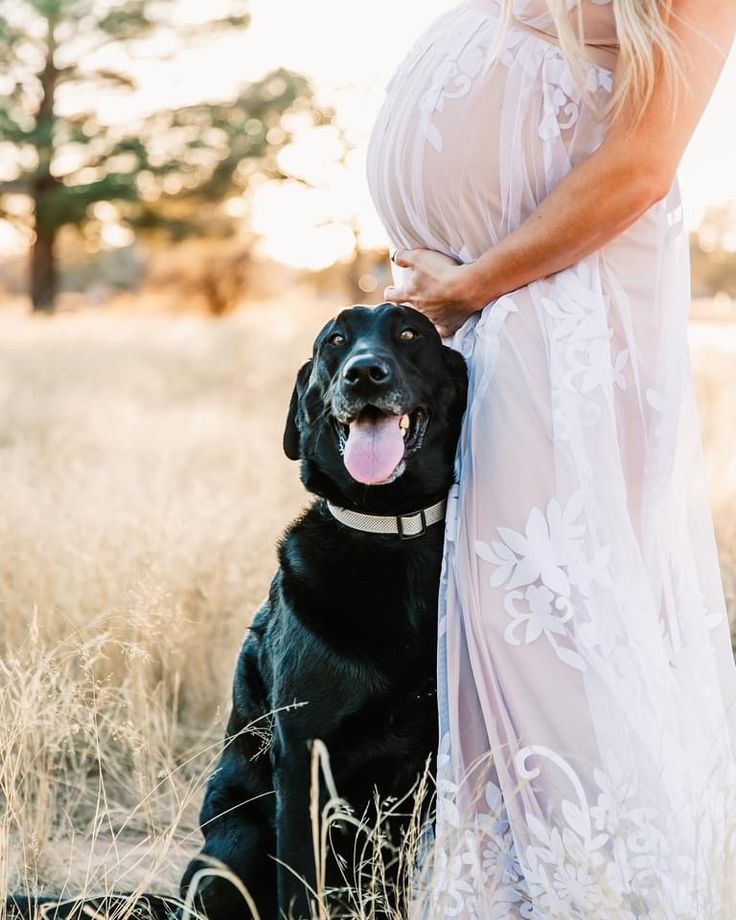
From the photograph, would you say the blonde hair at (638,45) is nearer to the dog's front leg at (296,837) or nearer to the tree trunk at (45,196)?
the dog's front leg at (296,837)

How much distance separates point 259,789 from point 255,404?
23.4ft

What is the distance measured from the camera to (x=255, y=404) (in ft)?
31.1

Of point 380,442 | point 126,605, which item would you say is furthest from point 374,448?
point 126,605

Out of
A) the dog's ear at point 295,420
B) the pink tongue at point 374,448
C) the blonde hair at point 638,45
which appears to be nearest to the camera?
the blonde hair at point 638,45

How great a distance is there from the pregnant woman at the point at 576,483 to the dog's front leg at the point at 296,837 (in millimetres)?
276

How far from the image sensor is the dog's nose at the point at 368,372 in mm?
2301

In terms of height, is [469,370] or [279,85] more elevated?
[279,85]

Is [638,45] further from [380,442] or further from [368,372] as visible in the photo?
[380,442]

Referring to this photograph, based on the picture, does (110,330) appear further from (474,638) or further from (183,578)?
(474,638)

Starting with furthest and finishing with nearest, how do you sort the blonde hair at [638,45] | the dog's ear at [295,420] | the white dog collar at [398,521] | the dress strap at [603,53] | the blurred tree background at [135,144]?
the blurred tree background at [135,144] < the dog's ear at [295,420] < the white dog collar at [398,521] < the dress strap at [603,53] < the blonde hair at [638,45]

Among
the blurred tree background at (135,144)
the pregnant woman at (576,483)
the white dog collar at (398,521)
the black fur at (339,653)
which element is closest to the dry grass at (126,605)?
the black fur at (339,653)

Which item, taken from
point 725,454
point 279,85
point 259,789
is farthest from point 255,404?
point 279,85

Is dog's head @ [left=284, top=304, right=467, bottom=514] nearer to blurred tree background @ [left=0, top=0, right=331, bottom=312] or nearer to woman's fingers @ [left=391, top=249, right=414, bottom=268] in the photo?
woman's fingers @ [left=391, top=249, right=414, bottom=268]

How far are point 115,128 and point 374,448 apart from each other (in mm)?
20706
